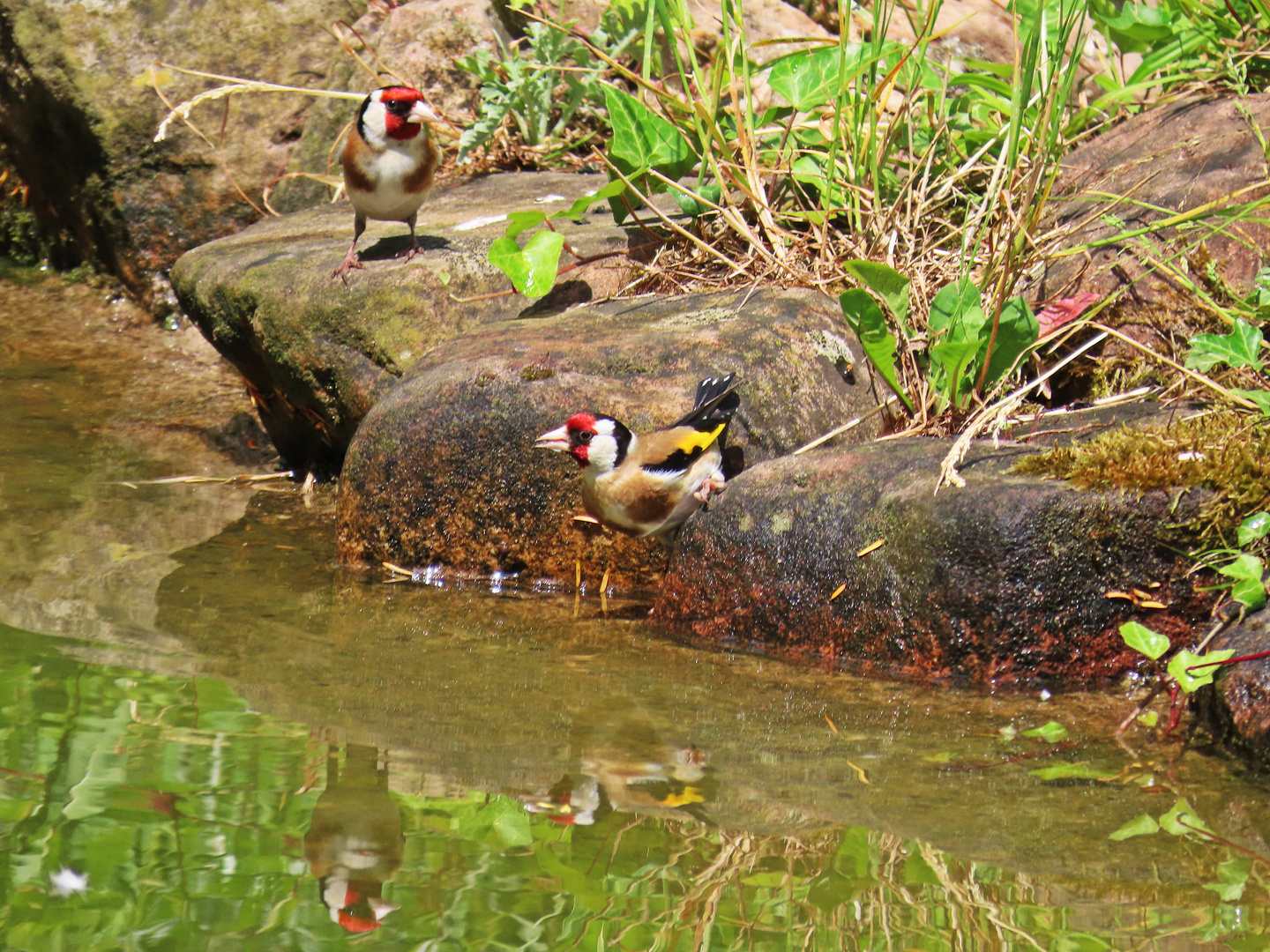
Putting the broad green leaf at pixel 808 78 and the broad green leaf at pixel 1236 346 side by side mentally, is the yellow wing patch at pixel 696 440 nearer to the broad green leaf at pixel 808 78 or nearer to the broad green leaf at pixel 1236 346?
the broad green leaf at pixel 1236 346

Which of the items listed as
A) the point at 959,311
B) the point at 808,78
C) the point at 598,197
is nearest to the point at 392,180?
the point at 598,197

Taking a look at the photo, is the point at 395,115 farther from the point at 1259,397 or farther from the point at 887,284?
the point at 1259,397

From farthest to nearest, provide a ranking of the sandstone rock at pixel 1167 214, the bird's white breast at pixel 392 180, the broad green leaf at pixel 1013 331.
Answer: the bird's white breast at pixel 392 180
the sandstone rock at pixel 1167 214
the broad green leaf at pixel 1013 331

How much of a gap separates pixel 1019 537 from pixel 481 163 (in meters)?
4.71

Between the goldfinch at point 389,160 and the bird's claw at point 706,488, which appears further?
the goldfinch at point 389,160

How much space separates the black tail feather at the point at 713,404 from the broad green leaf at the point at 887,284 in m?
0.57

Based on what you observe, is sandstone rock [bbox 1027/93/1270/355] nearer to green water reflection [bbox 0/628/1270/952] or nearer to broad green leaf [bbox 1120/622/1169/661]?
broad green leaf [bbox 1120/622/1169/661]

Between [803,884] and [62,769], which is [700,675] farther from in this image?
[62,769]

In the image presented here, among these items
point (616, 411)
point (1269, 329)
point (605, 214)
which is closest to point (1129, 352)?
point (1269, 329)

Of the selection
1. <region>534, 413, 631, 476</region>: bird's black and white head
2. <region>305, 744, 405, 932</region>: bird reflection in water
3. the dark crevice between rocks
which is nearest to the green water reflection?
<region>305, 744, 405, 932</region>: bird reflection in water

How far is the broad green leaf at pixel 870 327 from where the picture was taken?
14.0 feet

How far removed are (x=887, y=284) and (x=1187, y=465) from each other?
1238mm

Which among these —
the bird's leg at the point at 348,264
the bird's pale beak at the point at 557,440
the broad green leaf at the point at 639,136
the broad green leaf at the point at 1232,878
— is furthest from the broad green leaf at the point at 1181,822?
the bird's leg at the point at 348,264

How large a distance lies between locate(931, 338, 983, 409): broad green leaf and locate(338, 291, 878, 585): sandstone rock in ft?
1.31
